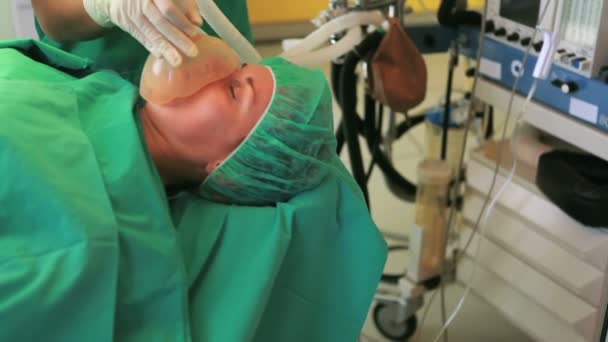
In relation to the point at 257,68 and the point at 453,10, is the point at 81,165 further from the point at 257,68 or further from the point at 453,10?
the point at 453,10

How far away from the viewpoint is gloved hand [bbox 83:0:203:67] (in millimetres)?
1032

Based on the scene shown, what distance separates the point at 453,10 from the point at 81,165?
1.06 m

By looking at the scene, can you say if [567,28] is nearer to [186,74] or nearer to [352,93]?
[352,93]

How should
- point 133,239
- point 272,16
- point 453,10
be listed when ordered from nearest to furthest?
point 133,239
point 453,10
point 272,16

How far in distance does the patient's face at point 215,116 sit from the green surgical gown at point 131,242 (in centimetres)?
7

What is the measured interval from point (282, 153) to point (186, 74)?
21cm

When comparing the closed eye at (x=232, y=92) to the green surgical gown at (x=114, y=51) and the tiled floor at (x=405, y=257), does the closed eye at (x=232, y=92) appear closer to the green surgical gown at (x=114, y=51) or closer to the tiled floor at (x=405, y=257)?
the green surgical gown at (x=114, y=51)

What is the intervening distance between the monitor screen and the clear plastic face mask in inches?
29.0

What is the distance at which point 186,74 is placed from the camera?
1.09 meters

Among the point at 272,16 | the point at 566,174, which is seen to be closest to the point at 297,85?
the point at 566,174

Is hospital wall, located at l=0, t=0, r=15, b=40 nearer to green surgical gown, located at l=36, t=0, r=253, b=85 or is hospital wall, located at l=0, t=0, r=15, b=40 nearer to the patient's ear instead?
green surgical gown, located at l=36, t=0, r=253, b=85

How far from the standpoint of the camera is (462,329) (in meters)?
1.90

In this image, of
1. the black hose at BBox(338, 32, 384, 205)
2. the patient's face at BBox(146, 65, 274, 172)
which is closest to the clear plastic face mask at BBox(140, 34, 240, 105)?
the patient's face at BBox(146, 65, 274, 172)

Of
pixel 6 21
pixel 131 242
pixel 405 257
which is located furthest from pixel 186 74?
pixel 405 257
